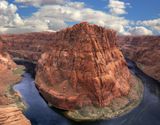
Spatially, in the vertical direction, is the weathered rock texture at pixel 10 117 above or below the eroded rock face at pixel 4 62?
above

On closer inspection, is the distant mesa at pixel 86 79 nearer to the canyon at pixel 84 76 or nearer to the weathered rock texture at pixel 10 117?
the canyon at pixel 84 76

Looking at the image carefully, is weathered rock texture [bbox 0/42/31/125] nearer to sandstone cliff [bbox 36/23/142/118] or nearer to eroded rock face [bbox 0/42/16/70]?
eroded rock face [bbox 0/42/16/70]

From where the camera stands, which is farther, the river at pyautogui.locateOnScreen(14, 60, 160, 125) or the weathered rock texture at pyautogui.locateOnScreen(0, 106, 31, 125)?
the river at pyautogui.locateOnScreen(14, 60, 160, 125)

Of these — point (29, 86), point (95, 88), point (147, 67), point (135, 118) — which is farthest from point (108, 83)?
point (147, 67)

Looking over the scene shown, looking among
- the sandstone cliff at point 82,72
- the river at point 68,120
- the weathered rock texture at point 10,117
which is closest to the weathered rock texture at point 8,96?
the weathered rock texture at point 10,117

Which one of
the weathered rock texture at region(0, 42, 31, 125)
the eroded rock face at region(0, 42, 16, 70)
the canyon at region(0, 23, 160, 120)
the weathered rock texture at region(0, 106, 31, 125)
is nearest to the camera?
the weathered rock texture at region(0, 106, 31, 125)

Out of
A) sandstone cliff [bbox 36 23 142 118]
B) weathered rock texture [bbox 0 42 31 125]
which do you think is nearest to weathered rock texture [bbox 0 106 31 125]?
weathered rock texture [bbox 0 42 31 125]

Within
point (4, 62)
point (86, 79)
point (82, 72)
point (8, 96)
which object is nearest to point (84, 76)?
point (86, 79)

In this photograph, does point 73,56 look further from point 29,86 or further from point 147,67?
point 147,67
